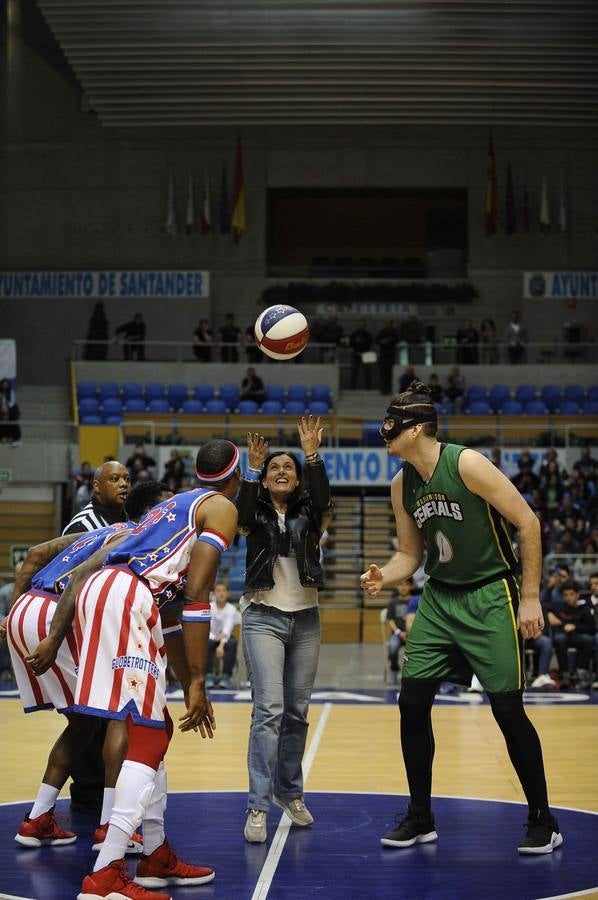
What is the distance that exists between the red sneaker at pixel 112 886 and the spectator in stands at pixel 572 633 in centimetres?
981

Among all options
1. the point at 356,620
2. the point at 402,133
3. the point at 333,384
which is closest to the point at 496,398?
the point at 333,384

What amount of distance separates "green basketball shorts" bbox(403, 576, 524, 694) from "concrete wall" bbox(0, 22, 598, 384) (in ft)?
84.6

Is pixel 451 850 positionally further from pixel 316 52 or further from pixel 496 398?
pixel 316 52

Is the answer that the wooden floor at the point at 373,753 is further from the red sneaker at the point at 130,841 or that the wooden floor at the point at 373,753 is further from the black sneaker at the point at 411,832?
the red sneaker at the point at 130,841

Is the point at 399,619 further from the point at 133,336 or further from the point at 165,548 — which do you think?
the point at 133,336

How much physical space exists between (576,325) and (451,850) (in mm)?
25443

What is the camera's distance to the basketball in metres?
7.88

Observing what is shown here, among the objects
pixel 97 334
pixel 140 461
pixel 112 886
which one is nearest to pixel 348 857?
pixel 112 886

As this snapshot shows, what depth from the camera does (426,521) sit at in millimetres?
5812

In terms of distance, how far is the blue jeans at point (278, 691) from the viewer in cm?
588

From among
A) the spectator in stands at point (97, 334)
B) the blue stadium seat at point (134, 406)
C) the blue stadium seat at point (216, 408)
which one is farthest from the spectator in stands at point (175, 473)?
the spectator in stands at point (97, 334)

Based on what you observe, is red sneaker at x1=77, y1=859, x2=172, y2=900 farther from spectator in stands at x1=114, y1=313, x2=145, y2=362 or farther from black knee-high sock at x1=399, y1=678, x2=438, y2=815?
spectator in stands at x1=114, y1=313, x2=145, y2=362

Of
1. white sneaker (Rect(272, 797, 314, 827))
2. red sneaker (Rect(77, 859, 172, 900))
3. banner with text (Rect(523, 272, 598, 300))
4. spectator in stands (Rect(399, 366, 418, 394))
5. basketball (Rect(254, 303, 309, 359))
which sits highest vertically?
banner with text (Rect(523, 272, 598, 300))

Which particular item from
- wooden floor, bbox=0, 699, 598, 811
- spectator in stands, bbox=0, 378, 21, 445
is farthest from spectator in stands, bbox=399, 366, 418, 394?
wooden floor, bbox=0, 699, 598, 811
